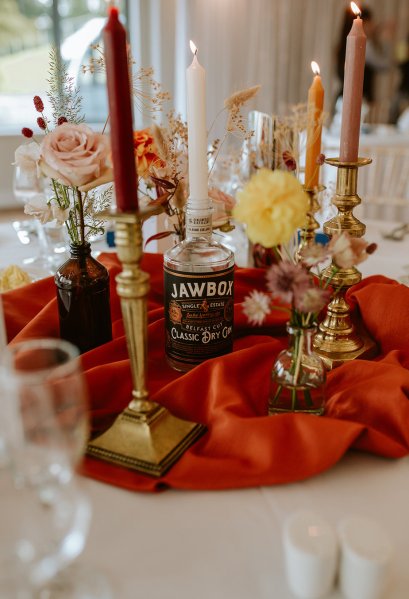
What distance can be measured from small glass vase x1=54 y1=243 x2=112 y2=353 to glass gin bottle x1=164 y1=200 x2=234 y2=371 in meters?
0.10

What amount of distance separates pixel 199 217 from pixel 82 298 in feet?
0.66

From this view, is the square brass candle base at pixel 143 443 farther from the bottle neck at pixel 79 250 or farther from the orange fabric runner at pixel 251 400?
the bottle neck at pixel 79 250

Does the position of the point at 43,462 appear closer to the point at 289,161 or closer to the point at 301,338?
the point at 301,338

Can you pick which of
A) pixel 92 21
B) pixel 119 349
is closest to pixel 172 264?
pixel 119 349

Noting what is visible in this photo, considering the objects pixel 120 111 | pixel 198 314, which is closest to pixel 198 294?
pixel 198 314

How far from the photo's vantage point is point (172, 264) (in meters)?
0.77

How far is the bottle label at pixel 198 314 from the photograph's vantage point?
2.47ft

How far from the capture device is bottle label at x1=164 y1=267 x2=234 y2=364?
752 mm

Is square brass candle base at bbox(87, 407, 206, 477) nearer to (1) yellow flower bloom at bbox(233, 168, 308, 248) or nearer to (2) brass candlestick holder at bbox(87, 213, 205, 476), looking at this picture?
(2) brass candlestick holder at bbox(87, 213, 205, 476)

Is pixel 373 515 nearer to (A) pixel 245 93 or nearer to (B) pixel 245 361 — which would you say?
(B) pixel 245 361

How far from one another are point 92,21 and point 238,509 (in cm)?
317

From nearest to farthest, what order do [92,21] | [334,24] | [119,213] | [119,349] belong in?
1. [119,213]
2. [119,349]
3. [92,21]
4. [334,24]

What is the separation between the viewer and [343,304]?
87cm

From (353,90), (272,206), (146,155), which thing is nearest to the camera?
(272,206)
